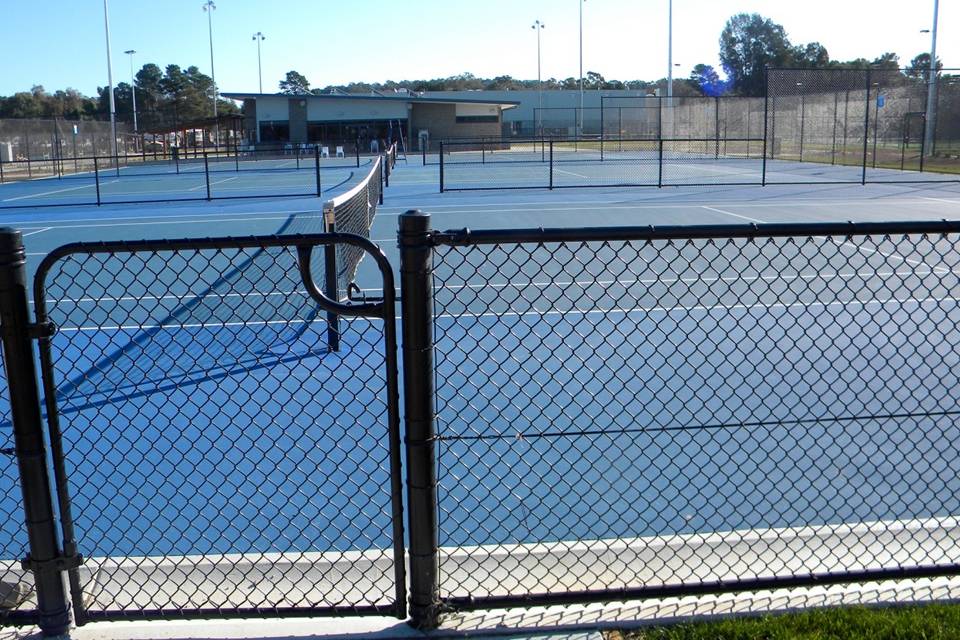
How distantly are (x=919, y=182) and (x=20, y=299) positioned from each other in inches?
1108

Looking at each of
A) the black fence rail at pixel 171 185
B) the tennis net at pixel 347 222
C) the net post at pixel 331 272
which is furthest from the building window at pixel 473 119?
the net post at pixel 331 272

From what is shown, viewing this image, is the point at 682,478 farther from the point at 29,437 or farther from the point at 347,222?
the point at 347,222

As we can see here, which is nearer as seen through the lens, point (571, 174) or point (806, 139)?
point (571, 174)

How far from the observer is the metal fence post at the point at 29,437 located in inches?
129

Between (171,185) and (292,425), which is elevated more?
(171,185)

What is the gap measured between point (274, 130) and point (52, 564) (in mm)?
68581

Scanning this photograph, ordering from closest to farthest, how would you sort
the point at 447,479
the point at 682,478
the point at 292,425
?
the point at 682,478, the point at 447,479, the point at 292,425

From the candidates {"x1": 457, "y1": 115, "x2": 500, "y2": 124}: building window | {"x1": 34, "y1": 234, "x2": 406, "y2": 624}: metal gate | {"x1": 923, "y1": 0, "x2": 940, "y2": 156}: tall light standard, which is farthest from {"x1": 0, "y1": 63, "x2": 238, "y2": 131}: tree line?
{"x1": 34, "y1": 234, "x2": 406, "y2": 624}: metal gate

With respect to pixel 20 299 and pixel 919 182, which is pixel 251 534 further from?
pixel 919 182

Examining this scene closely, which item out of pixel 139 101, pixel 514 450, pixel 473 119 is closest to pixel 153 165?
pixel 473 119

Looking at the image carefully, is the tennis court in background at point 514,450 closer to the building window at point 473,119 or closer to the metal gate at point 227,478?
the metal gate at point 227,478

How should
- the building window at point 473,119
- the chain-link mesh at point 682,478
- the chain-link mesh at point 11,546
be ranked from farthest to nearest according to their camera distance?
the building window at point 473,119 → the chain-link mesh at point 682,478 → the chain-link mesh at point 11,546

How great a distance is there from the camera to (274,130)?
6919cm

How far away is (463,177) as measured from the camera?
111 ft
